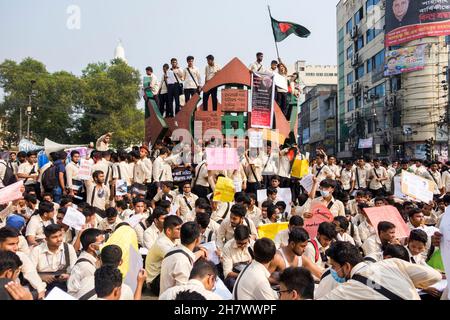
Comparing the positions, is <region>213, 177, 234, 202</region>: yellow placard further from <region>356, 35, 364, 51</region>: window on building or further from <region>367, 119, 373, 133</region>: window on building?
<region>356, 35, 364, 51</region>: window on building

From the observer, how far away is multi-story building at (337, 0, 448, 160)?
111 feet

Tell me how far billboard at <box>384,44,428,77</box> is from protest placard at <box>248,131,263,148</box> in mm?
26272

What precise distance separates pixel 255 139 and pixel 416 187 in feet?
18.8

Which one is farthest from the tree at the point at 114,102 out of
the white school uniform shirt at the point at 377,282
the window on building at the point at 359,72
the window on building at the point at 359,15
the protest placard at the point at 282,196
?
the white school uniform shirt at the point at 377,282

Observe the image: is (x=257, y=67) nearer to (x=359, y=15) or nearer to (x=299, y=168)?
(x=299, y=168)

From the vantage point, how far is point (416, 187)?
6.83 metres

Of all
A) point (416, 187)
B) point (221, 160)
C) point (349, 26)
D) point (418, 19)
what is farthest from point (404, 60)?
point (416, 187)

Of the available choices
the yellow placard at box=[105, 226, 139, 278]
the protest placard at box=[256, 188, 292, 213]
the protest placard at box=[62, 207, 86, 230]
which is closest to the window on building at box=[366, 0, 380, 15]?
the protest placard at box=[256, 188, 292, 213]

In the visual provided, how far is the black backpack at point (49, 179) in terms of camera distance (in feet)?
28.8

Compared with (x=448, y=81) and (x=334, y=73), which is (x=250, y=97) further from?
(x=334, y=73)

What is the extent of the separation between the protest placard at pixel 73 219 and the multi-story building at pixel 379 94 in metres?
27.3

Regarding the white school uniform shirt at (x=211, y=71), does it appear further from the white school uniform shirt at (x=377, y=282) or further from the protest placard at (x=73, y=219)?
the white school uniform shirt at (x=377, y=282)

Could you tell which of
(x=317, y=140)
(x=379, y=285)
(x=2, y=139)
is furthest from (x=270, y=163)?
(x=317, y=140)

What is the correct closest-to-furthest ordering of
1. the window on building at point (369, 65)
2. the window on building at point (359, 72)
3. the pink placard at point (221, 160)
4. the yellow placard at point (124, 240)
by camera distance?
the yellow placard at point (124, 240) → the pink placard at point (221, 160) → the window on building at point (369, 65) → the window on building at point (359, 72)
